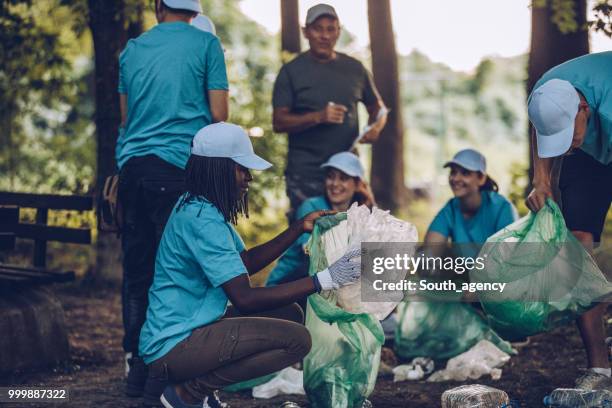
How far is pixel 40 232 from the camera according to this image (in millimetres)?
6641

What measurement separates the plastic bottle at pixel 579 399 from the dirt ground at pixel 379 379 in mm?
284

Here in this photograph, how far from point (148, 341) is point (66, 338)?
72.6 inches

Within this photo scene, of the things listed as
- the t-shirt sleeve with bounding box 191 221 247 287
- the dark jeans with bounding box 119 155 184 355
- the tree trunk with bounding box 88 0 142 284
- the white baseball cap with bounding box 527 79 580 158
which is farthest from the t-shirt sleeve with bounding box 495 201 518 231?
the tree trunk with bounding box 88 0 142 284

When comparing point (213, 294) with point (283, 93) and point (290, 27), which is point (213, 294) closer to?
point (283, 93)

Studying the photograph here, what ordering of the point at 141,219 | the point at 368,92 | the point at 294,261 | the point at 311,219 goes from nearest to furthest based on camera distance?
the point at 311,219 < the point at 141,219 < the point at 294,261 < the point at 368,92

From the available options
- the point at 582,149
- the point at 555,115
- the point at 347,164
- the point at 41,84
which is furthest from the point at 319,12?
the point at 41,84

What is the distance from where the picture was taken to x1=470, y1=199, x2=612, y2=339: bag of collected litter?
4723 millimetres

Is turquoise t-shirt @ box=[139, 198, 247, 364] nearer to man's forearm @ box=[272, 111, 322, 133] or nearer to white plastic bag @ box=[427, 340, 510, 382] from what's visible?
white plastic bag @ box=[427, 340, 510, 382]

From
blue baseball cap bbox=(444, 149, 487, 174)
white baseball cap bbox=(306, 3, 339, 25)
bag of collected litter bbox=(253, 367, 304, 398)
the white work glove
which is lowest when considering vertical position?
bag of collected litter bbox=(253, 367, 304, 398)

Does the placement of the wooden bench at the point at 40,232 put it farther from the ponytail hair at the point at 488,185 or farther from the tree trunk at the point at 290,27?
the tree trunk at the point at 290,27

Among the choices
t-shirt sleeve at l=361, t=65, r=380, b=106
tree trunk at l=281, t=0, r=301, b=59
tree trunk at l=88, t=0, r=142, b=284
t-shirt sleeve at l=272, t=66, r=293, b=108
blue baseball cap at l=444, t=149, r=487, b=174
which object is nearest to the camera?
blue baseball cap at l=444, t=149, r=487, b=174

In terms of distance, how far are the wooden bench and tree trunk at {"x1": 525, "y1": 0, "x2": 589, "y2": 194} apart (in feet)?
11.4

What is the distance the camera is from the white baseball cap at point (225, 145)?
14.5ft

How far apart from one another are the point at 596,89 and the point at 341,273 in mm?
1414
